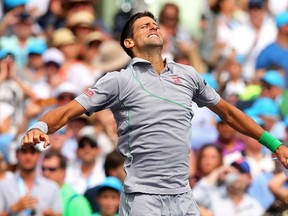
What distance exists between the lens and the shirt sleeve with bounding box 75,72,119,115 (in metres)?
8.15

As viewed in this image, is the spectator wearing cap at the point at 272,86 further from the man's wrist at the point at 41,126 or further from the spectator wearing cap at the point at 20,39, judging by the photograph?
the man's wrist at the point at 41,126

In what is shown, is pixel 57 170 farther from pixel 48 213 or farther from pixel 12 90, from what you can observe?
pixel 12 90

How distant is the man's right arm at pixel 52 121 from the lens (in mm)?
7703

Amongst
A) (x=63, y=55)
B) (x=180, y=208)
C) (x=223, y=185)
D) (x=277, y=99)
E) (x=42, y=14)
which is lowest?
(x=180, y=208)

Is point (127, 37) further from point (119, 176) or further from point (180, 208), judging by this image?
point (119, 176)

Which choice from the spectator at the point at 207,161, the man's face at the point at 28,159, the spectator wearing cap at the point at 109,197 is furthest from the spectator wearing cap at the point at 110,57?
the spectator wearing cap at the point at 109,197

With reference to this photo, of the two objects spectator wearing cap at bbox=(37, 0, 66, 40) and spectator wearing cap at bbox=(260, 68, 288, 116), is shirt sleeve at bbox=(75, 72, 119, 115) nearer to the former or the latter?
spectator wearing cap at bbox=(260, 68, 288, 116)

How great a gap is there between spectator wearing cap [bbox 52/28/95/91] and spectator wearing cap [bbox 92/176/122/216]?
3.60 meters

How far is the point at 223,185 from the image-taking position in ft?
39.3

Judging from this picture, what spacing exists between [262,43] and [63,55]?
2.77 m

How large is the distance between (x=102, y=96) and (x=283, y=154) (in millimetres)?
1405

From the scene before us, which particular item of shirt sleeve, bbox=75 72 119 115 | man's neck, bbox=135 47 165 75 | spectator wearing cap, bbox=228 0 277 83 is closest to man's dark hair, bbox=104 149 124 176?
man's neck, bbox=135 47 165 75

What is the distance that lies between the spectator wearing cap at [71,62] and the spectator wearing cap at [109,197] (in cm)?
360

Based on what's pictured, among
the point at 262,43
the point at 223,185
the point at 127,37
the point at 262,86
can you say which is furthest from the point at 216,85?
the point at 127,37
